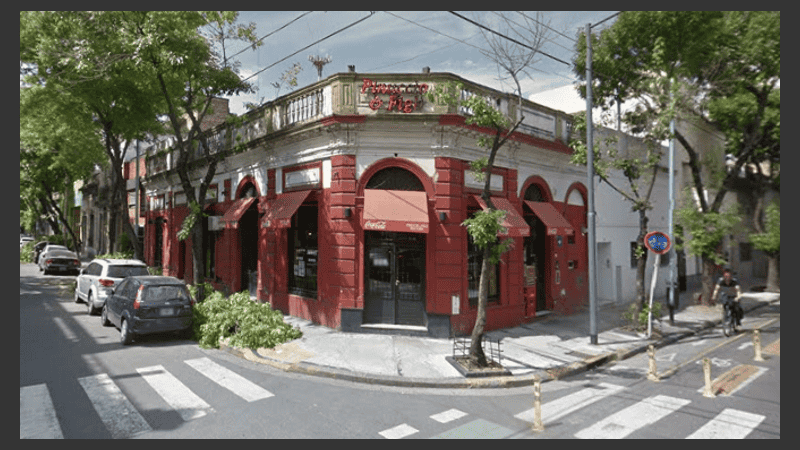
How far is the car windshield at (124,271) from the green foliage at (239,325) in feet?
15.1

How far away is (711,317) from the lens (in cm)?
1648

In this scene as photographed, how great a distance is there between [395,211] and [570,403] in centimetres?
638

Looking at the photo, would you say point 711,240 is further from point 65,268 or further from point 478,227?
point 65,268

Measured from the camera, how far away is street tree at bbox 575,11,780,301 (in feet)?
48.3

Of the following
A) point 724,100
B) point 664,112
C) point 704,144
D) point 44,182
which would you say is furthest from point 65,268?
point 704,144

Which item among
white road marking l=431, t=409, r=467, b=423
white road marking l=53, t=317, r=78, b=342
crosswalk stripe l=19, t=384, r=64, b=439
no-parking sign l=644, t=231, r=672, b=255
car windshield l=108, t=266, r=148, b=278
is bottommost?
white road marking l=431, t=409, r=467, b=423

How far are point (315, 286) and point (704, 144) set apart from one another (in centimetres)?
2231

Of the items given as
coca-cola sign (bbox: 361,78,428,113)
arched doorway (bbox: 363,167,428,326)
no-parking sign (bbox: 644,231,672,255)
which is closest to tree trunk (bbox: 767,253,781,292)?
no-parking sign (bbox: 644,231,672,255)

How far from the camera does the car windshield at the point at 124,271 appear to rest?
1520 centimetres

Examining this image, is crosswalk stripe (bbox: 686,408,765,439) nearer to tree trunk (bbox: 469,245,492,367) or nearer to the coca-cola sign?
tree trunk (bbox: 469,245,492,367)

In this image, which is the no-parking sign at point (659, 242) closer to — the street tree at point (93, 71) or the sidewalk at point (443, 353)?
the sidewalk at point (443, 353)

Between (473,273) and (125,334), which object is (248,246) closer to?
(125,334)

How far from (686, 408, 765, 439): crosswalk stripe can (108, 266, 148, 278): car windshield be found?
52.9 ft

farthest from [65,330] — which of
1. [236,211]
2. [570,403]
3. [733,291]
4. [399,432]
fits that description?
[733,291]
